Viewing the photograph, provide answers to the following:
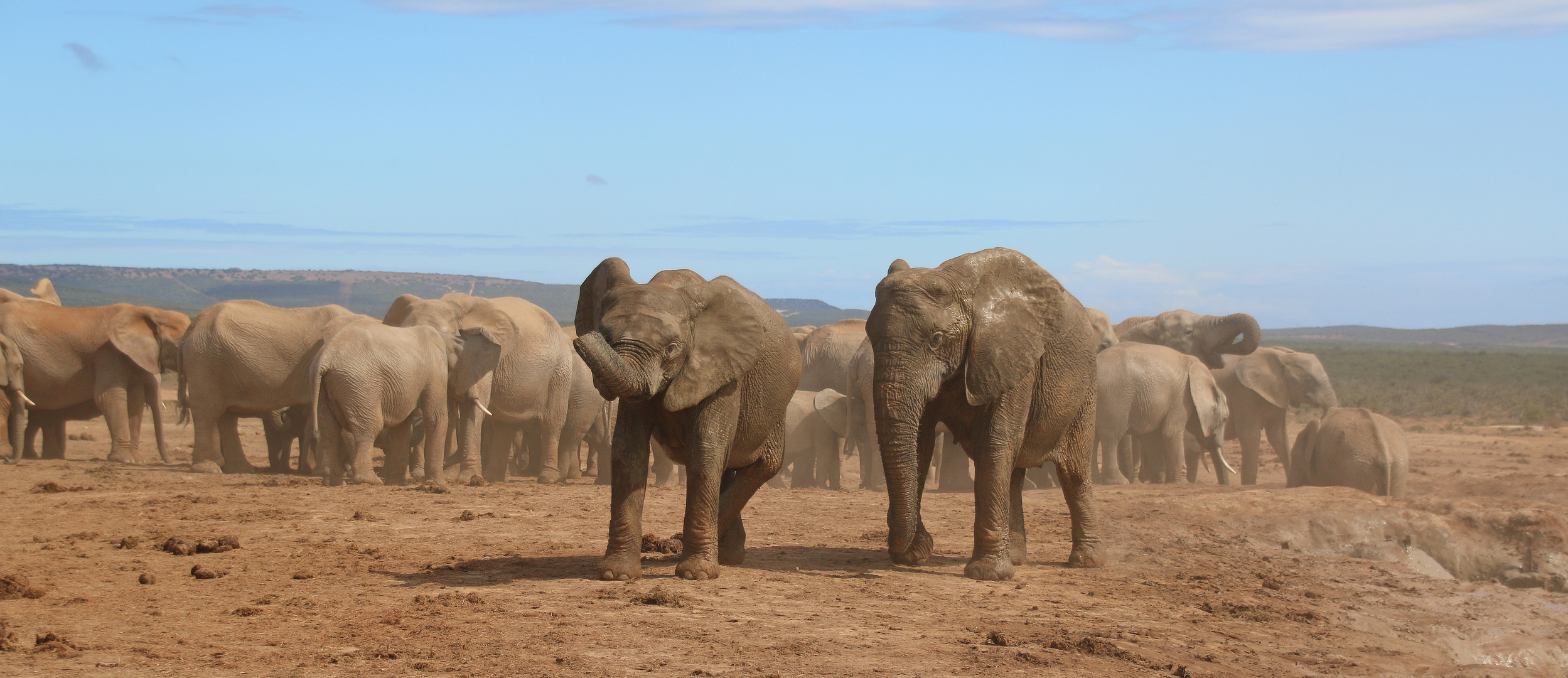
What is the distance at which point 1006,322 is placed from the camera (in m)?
8.62

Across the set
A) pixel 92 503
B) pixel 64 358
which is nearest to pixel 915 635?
pixel 92 503

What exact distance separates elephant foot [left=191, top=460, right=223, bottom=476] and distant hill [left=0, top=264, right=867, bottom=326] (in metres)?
105

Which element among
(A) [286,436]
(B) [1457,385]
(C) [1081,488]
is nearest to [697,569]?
(C) [1081,488]

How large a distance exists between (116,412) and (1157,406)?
44.8 ft

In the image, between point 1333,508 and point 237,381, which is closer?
point 1333,508

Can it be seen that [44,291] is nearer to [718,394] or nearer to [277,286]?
[718,394]

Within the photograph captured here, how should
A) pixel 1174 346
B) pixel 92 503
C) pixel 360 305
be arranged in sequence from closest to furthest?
pixel 92 503 → pixel 1174 346 → pixel 360 305

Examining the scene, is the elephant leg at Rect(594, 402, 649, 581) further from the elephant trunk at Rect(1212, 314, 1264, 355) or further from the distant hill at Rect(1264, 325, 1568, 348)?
the distant hill at Rect(1264, 325, 1568, 348)

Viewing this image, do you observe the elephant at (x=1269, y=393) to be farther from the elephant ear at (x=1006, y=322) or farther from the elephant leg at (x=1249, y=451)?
the elephant ear at (x=1006, y=322)

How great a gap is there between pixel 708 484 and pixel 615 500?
57 cm

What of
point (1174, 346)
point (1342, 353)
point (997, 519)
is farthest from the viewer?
point (1342, 353)

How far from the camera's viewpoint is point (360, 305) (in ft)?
428

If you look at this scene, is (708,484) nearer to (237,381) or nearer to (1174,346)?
(237,381)

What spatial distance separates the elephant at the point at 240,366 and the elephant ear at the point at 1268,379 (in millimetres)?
13419
